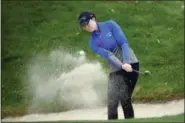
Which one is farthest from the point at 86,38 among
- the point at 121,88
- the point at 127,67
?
the point at 127,67

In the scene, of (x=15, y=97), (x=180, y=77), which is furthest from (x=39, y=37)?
(x=180, y=77)

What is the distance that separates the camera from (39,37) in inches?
698

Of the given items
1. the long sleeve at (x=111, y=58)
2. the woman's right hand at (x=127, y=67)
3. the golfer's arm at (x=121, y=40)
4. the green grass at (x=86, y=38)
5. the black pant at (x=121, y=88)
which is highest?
the green grass at (x=86, y=38)

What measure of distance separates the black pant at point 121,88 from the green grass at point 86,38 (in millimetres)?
3661

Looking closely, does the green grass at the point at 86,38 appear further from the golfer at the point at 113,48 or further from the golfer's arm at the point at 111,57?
the golfer's arm at the point at 111,57

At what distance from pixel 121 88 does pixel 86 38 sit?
27.5ft

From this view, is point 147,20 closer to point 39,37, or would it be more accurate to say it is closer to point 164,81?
point 39,37

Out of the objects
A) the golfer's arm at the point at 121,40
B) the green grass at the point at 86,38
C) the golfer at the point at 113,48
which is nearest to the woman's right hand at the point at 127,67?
the golfer at the point at 113,48

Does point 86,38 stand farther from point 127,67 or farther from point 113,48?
point 127,67

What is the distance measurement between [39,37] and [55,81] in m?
4.01

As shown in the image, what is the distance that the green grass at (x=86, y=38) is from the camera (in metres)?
14.0

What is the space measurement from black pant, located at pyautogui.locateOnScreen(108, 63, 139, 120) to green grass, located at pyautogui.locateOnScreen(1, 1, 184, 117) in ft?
12.0

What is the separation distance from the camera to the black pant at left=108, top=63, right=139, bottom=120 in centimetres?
904

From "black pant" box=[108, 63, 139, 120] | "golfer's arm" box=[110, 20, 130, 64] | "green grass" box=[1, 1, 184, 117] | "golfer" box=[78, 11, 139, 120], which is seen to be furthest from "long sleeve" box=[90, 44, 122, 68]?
"green grass" box=[1, 1, 184, 117]
